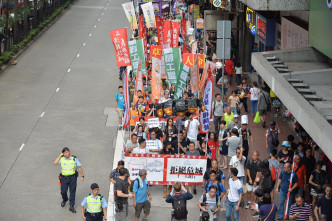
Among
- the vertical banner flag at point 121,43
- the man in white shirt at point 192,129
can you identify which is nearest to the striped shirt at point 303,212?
the man in white shirt at point 192,129

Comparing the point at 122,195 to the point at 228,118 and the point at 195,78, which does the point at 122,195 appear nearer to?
the point at 228,118

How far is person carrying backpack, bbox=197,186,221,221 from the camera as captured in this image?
1475 cm

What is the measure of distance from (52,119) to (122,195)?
11460 millimetres

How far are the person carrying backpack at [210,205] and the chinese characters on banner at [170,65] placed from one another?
9115 mm

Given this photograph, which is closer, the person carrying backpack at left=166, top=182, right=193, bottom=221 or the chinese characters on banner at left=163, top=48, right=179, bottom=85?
the person carrying backpack at left=166, top=182, right=193, bottom=221

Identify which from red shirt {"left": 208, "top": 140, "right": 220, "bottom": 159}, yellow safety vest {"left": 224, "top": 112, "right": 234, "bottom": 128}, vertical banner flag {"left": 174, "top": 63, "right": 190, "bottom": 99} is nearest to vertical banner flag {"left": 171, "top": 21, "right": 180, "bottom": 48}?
vertical banner flag {"left": 174, "top": 63, "right": 190, "bottom": 99}

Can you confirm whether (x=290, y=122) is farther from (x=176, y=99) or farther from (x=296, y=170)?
(x=296, y=170)

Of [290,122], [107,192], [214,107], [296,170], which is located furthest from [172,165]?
[290,122]

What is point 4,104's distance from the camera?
28.5 m

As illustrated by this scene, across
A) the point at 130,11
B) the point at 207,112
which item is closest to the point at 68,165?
the point at 207,112

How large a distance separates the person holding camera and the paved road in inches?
59.6

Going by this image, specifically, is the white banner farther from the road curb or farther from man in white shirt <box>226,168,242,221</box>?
the road curb

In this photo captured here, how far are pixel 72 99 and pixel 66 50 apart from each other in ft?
41.8

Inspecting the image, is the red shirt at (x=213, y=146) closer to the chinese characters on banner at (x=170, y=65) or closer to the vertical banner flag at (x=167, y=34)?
the chinese characters on banner at (x=170, y=65)
